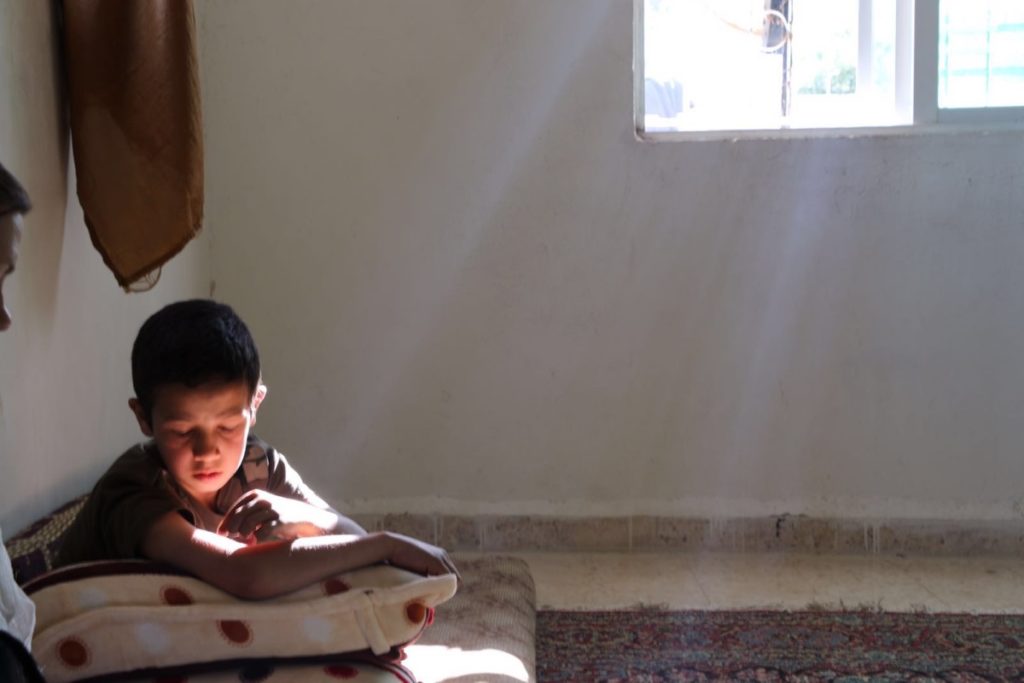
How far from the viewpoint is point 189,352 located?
5.66 ft

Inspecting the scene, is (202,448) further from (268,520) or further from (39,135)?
(39,135)

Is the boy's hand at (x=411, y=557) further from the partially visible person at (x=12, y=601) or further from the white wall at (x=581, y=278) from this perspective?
the white wall at (x=581, y=278)

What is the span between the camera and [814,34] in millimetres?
3277

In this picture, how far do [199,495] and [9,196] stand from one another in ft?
2.01

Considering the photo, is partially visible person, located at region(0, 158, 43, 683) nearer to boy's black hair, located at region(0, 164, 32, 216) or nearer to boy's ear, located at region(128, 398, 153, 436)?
boy's black hair, located at region(0, 164, 32, 216)

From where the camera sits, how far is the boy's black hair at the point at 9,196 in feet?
4.68

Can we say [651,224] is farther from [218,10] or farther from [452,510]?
[218,10]

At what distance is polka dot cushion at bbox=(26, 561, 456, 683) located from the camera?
160 centimetres

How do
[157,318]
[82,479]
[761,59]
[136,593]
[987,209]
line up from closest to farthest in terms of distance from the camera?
[136,593]
[157,318]
[82,479]
[987,209]
[761,59]

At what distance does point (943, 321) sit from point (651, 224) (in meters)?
0.83

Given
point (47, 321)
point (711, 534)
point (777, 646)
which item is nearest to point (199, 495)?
point (47, 321)

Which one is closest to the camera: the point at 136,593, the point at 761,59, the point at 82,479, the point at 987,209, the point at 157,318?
the point at 136,593

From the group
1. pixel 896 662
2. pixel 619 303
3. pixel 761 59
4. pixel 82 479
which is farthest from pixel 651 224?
pixel 82 479

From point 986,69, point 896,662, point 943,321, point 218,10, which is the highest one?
point 218,10
